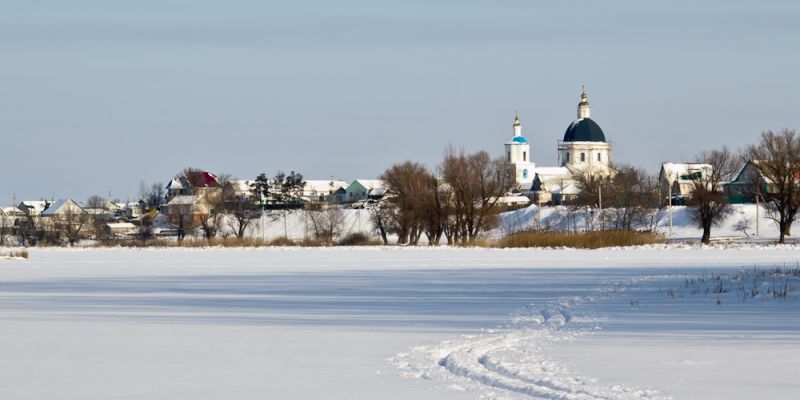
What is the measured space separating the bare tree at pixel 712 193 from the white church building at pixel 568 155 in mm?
68061

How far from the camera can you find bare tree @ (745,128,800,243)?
6500cm

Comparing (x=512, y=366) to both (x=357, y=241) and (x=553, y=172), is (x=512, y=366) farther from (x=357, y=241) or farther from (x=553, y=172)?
(x=553, y=172)

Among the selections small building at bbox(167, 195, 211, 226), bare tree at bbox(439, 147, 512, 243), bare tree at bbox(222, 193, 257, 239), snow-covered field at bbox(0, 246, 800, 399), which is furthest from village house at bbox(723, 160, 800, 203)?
snow-covered field at bbox(0, 246, 800, 399)

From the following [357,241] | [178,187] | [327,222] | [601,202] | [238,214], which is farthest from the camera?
[178,187]

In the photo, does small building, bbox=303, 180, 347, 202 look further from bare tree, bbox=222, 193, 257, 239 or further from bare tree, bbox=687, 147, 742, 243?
bare tree, bbox=687, 147, 742, 243

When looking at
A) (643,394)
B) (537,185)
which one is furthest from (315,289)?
(537,185)

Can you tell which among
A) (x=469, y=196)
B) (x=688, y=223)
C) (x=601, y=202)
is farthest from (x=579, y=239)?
(x=601, y=202)

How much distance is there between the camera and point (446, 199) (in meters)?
64.2

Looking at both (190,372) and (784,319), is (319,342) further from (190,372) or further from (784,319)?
(784,319)

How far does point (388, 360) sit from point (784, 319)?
21.0 ft

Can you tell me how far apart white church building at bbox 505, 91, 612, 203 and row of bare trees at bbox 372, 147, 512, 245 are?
84.4 metres

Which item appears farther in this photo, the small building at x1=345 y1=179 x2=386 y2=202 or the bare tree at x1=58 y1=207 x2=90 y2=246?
the small building at x1=345 y1=179 x2=386 y2=202

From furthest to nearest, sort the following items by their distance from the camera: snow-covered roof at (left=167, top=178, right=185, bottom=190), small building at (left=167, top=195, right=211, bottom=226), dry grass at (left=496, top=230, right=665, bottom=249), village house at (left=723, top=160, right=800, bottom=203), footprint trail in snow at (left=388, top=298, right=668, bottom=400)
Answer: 1. snow-covered roof at (left=167, top=178, right=185, bottom=190)
2. small building at (left=167, top=195, right=211, bottom=226)
3. village house at (left=723, top=160, right=800, bottom=203)
4. dry grass at (left=496, top=230, right=665, bottom=249)
5. footprint trail in snow at (left=388, top=298, right=668, bottom=400)

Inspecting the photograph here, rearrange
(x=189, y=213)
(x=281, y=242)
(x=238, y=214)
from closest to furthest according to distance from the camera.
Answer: (x=281, y=242)
(x=238, y=214)
(x=189, y=213)
